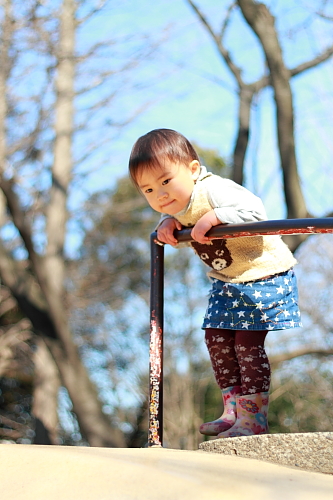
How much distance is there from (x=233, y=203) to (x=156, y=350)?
0.57m

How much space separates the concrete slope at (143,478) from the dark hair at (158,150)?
1.04m

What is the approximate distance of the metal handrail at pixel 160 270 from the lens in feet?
6.08

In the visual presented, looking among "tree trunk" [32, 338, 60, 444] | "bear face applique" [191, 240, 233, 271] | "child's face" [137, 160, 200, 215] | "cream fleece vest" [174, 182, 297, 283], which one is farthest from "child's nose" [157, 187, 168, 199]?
"tree trunk" [32, 338, 60, 444]

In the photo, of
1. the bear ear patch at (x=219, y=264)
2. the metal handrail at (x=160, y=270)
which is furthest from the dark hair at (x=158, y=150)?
the bear ear patch at (x=219, y=264)

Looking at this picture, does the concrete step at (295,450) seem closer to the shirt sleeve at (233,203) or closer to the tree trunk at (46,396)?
the shirt sleeve at (233,203)

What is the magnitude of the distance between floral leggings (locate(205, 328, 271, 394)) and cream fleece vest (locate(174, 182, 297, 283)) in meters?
0.21

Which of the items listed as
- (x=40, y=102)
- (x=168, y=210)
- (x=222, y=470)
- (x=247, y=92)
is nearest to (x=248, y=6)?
(x=247, y=92)

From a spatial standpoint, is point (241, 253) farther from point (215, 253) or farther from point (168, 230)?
point (168, 230)

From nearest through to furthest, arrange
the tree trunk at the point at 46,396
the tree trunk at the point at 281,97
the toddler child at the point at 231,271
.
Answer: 1. the toddler child at the point at 231,271
2. the tree trunk at the point at 281,97
3. the tree trunk at the point at 46,396

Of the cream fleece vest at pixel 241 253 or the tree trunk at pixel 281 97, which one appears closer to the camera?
the cream fleece vest at pixel 241 253

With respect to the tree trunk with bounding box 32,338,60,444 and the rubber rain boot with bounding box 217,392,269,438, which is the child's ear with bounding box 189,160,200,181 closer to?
the rubber rain boot with bounding box 217,392,269,438

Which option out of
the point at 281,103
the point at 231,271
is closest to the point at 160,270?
the point at 231,271

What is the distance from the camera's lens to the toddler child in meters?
2.20

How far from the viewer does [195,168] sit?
2.32m
